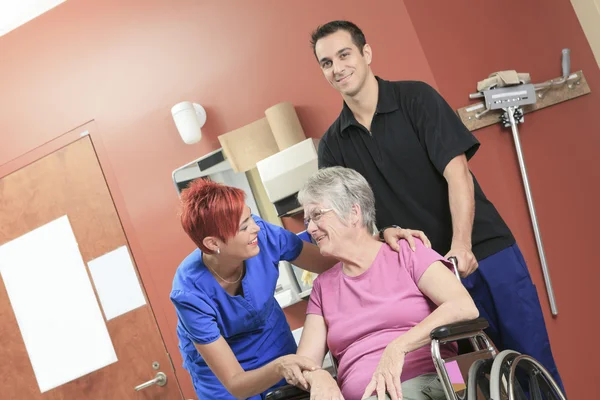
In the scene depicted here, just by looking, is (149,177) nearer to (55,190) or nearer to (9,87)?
(55,190)

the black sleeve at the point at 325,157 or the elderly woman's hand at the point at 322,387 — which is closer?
the elderly woman's hand at the point at 322,387

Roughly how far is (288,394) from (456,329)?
49cm

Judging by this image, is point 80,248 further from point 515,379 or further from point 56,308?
point 515,379

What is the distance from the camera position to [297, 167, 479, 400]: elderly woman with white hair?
5.96 ft

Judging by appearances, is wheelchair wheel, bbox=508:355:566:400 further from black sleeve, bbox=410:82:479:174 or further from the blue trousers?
black sleeve, bbox=410:82:479:174

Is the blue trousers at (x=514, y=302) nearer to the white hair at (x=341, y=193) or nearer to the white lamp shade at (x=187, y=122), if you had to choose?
the white hair at (x=341, y=193)

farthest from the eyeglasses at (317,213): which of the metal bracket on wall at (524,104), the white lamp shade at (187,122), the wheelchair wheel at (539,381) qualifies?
the white lamp shade at (187,122)

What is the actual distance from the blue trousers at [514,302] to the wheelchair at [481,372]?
0.73 ft

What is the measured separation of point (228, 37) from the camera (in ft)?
11.5

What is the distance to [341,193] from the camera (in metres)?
2.06

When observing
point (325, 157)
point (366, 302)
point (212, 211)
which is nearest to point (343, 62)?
point (325, 157)

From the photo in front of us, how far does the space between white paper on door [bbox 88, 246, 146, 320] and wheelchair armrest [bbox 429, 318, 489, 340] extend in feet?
7.80

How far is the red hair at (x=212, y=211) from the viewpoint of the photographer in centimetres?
206

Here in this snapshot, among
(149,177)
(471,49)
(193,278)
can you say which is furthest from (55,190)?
(471,49)
